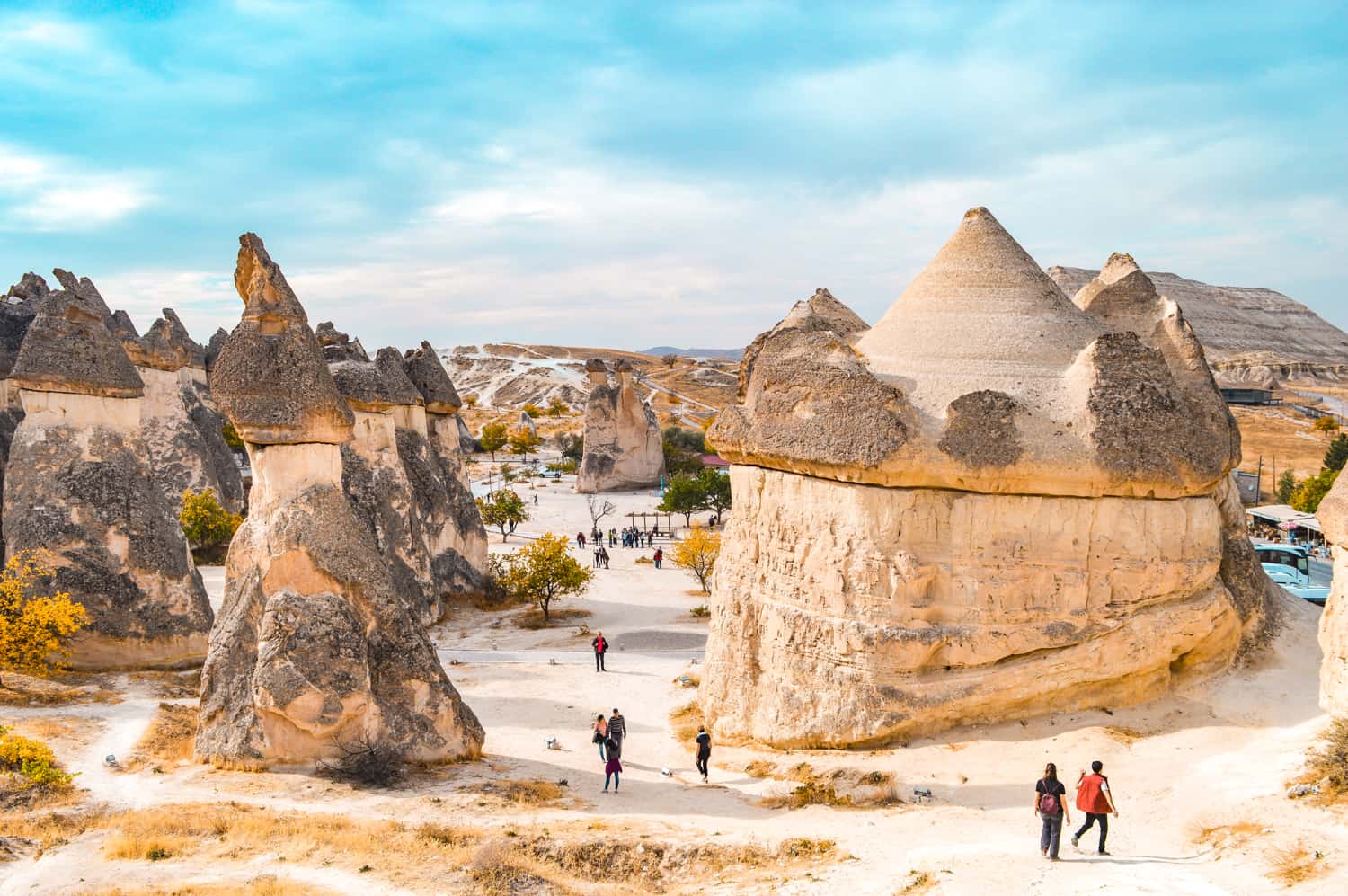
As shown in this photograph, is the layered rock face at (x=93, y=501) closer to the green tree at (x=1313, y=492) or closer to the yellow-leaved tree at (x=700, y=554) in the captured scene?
the yellow-leaved tree at (x=700, y=554)

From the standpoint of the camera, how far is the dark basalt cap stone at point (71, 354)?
1903 cm

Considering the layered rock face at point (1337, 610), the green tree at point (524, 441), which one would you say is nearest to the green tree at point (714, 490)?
the green tree at point (524, 441)

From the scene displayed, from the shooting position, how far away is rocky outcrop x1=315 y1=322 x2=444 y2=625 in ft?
86.3

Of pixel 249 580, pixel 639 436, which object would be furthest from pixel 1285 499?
pixel 249 580

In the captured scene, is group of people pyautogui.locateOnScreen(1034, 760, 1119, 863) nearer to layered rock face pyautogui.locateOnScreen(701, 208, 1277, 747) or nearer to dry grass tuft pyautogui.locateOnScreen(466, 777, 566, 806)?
layered rock face pyautogui.locateOnScreen(701, 208, 1277, 747)

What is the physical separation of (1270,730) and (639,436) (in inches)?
1843

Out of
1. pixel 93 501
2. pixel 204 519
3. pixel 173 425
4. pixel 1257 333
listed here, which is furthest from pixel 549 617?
pixel 1257 333

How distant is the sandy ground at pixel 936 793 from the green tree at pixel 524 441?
179 feet

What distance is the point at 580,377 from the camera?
12625 centimetres

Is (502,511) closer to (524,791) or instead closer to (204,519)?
(204,519)

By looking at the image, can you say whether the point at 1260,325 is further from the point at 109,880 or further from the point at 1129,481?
the point at 109,880

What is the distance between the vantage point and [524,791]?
13641 mm

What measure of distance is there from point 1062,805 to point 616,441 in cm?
4870

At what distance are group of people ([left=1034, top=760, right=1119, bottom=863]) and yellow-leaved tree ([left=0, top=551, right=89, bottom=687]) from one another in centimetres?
1526
